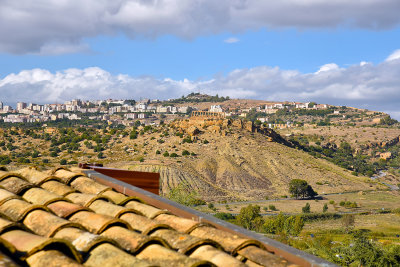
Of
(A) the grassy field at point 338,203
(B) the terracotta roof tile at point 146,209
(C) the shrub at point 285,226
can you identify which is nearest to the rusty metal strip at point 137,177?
(B) the terracotta roof tile at point 146,209

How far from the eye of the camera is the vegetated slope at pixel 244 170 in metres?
76.8

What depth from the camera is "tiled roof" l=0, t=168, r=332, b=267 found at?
12.2 ft

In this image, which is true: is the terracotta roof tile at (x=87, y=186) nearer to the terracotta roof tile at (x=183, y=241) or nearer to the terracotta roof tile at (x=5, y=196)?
the terracotta roof tile at (x=5, y=196)

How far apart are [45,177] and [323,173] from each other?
91.9 m

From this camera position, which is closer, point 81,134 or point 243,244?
point 243,244

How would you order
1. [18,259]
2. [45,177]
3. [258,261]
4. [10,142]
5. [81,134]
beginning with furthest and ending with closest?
[81,134], [10,142], [45,177], [258,261], [18,259]

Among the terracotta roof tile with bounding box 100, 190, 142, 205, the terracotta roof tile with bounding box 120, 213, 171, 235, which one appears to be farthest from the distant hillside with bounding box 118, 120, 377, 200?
the terracotta roof tile with bounding box 120, 213, 171, 235

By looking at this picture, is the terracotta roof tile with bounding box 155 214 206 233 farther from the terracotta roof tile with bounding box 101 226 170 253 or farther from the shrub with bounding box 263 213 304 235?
the shrub with bounding box 263 213 304 235

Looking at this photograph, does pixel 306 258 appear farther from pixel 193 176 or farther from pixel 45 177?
pixel 193 176

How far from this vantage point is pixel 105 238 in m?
4.09

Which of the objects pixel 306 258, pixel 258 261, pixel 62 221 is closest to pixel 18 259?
pixel 62 221

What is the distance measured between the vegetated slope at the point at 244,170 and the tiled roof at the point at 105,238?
6388 cm

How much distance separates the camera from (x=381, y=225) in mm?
58500

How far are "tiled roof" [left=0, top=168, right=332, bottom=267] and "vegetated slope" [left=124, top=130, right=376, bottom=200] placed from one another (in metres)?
63.9
